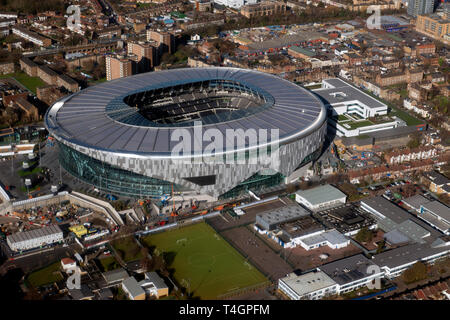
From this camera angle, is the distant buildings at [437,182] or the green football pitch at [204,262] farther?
the distant buildings at [437,182]

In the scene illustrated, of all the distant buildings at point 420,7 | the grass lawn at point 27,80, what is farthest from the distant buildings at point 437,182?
the distant buildings at point 420,7

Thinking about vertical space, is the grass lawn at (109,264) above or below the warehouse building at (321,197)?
below

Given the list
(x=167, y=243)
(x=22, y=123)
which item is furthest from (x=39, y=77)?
(x=167, y=243)

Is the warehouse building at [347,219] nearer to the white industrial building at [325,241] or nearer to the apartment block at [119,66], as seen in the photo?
the white industrial building at [325,241]

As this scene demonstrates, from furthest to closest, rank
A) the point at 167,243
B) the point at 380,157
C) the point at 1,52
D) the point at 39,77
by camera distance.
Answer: the point at 1,52, the point at 39,77, the point at 380,157, the point at 167,243

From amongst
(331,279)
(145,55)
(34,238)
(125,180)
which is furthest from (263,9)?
(331,279)

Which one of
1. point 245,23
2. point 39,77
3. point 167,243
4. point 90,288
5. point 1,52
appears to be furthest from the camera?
point 245,23

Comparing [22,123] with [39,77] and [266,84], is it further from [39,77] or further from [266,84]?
[266,84]
